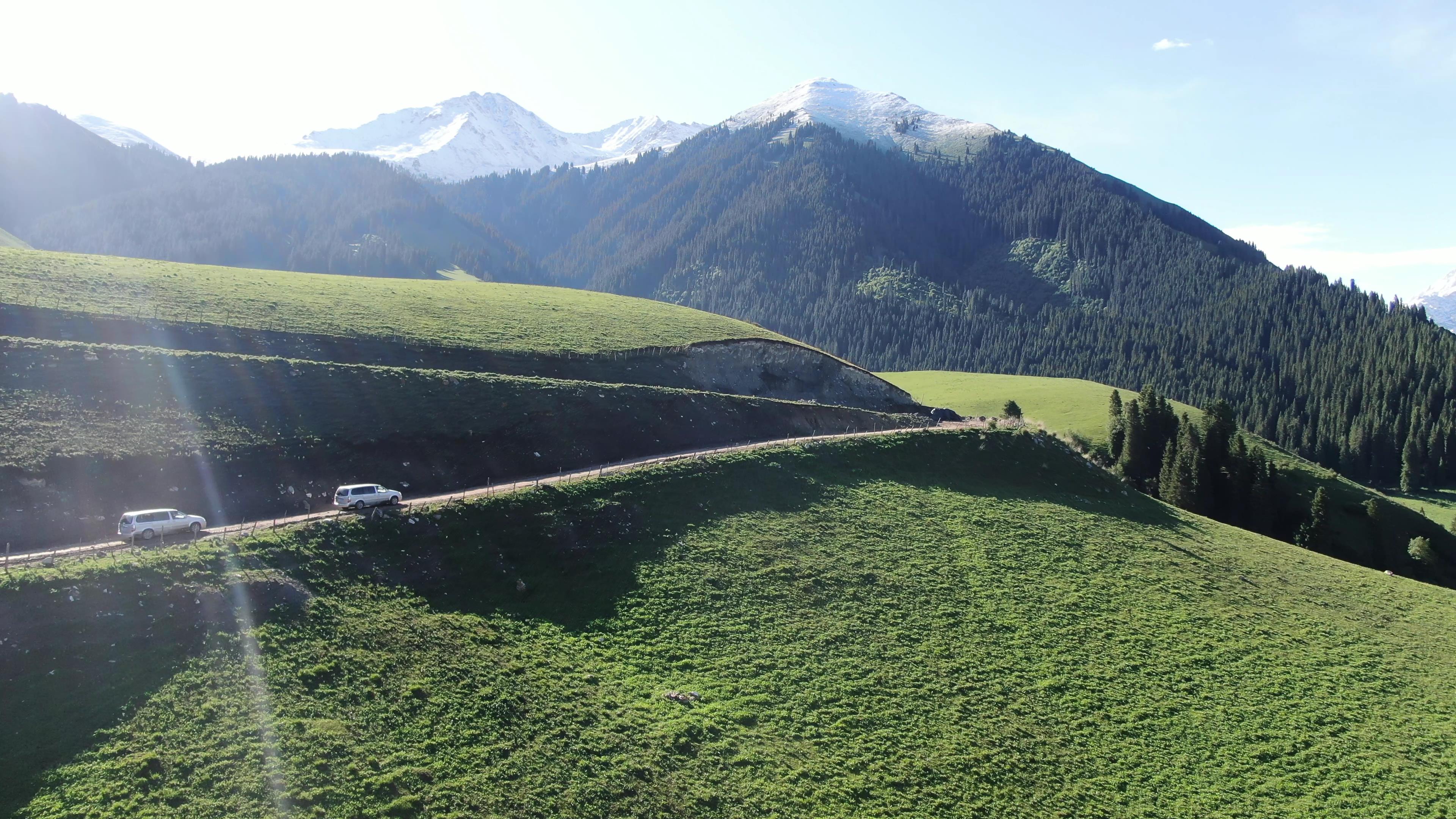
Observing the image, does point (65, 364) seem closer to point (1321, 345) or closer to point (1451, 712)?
point (1451, 712)

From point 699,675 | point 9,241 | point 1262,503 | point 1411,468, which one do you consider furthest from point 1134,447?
point 9,241

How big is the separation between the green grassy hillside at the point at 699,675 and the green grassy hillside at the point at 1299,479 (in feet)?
126

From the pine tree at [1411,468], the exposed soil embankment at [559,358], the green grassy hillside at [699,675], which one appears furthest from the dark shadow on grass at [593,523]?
the pine tree at [1411,468]

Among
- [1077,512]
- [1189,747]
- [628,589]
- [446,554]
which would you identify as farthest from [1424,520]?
[446,554]

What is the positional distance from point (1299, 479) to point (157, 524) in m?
116

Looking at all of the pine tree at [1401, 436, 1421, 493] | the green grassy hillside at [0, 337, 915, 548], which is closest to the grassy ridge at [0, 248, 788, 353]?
the green grassy hillside at [0, 337, 915, 548]

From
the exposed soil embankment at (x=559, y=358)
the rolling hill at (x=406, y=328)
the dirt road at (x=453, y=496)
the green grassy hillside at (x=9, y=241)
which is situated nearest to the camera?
the dirt road at (x=453, y=496)

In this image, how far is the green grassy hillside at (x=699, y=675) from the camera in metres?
23.9

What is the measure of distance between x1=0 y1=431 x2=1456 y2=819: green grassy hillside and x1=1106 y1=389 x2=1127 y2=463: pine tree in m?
46.7

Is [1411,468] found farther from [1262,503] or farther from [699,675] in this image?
[699,675]

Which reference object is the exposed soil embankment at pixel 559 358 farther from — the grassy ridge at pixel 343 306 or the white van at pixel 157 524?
the white van at pixel 157 524

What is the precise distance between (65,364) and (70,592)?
3070cm

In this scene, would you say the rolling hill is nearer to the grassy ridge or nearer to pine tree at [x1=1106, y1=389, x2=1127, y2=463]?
the grassy ridge

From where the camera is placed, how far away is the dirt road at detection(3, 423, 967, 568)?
31578 millimetres
